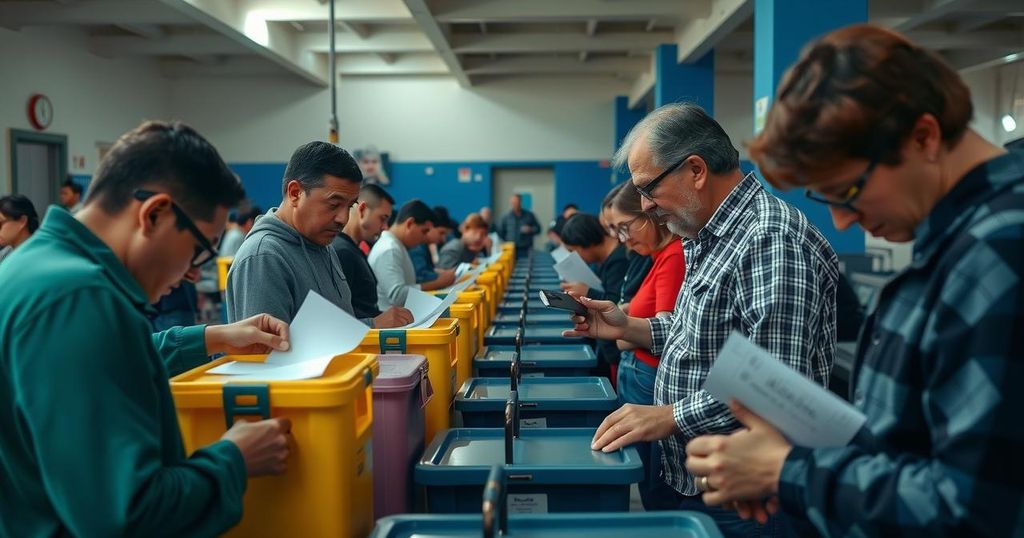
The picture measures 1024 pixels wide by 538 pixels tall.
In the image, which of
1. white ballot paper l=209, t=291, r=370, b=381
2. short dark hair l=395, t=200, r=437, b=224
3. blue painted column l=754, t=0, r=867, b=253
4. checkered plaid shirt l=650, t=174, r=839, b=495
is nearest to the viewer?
white ballot paper l=209, t=291, r=370, b=381

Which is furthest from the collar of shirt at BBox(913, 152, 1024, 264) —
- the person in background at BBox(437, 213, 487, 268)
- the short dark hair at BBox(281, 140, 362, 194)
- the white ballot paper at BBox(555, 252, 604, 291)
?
the person in background at BBox(437, 213, 487, 268)

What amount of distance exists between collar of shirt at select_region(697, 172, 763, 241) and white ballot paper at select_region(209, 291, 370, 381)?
2.58 ft

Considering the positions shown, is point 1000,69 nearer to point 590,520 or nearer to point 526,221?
point 526,221

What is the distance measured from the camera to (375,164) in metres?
13.0

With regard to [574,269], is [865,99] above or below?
above

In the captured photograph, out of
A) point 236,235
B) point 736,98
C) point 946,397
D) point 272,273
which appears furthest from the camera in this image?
point 736,98

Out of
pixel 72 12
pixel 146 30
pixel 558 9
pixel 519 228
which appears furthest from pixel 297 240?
pixel 519 228

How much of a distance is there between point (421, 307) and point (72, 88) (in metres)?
9.81

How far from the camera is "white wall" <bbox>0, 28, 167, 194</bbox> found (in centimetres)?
874

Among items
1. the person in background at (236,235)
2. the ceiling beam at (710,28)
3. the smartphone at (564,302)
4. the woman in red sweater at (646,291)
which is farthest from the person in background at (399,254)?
the person in background at (236,235)

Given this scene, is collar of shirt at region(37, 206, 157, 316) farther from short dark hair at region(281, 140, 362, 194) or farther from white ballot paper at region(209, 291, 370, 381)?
short dark hair at region(281, 140, 362, 194)

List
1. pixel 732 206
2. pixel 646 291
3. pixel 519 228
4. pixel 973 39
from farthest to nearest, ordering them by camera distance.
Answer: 1. pixel 519 228
2. pixel 973 39
3. pixel 646 291
4. pixel 732 206

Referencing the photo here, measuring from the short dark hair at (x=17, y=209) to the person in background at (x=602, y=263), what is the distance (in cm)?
282

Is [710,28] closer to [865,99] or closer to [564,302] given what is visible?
[564,302]
